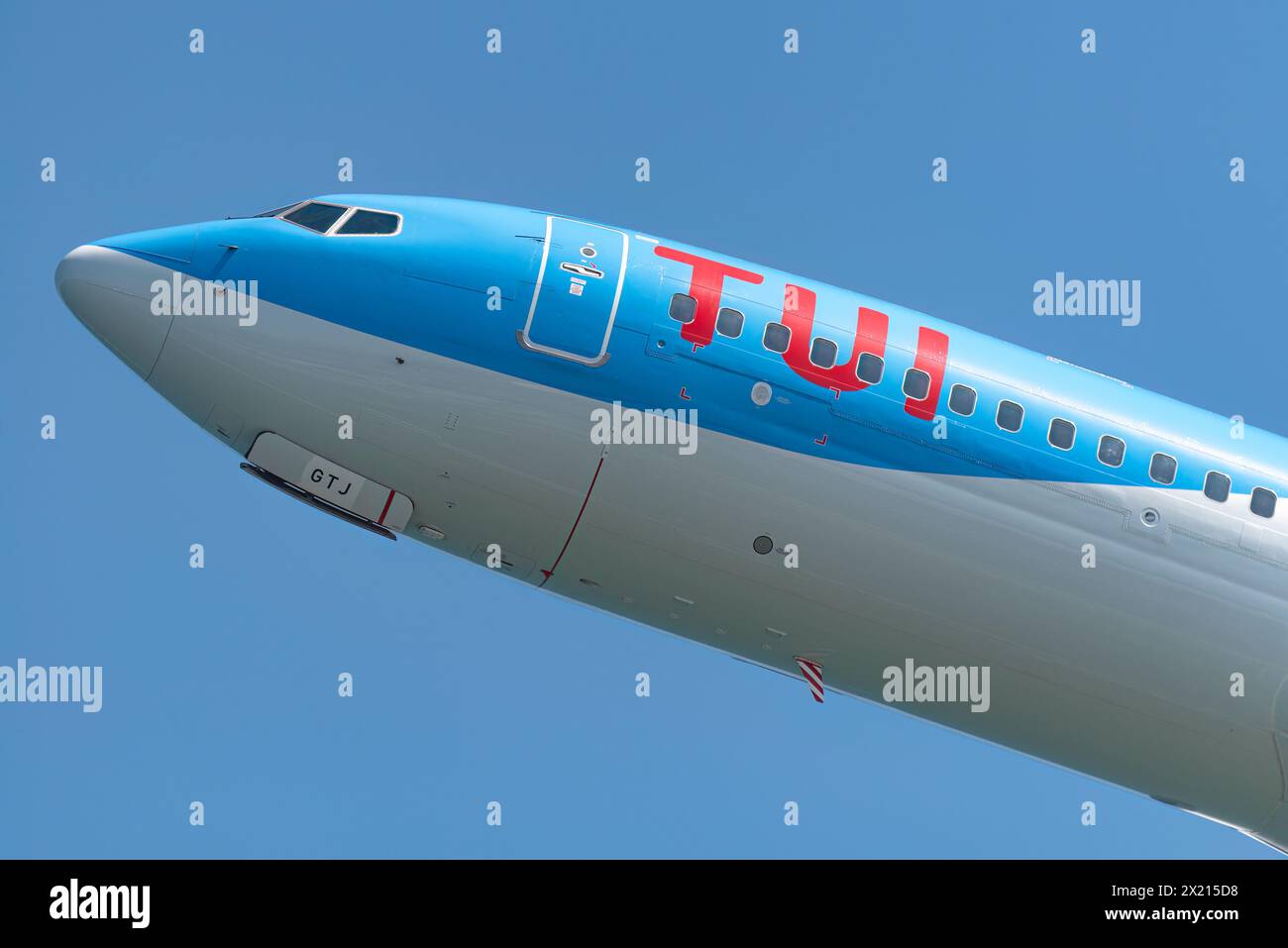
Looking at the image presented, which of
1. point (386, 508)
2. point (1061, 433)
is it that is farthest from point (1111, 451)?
point (386, 508)

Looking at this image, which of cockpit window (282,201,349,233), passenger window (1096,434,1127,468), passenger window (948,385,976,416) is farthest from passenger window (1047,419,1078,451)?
cockpit window (282,201,349,233)

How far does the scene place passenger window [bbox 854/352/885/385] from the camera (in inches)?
953

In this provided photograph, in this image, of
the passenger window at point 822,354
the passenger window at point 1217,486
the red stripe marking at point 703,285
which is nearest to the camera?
the red stripe marking at point 703,285

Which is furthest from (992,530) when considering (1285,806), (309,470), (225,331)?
(225,331)

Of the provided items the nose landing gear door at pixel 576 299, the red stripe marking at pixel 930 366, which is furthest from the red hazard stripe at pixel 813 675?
the nose landing gear door at pixel 576 299

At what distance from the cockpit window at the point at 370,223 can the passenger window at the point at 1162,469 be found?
39.0 ft

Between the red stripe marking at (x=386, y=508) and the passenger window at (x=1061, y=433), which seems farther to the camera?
the passenger window at (x=1061, y=433)

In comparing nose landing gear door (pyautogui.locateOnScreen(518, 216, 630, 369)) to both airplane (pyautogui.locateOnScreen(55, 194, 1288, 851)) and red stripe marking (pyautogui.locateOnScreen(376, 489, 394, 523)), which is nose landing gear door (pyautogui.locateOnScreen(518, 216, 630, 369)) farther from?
red stripe marking (pyautogui.locateOnScreen(376, 489, 394, 523))

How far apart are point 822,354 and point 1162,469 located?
559 centimetres

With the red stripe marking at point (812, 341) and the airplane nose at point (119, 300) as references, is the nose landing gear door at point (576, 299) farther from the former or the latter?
the airplane nose at point (119, 300)

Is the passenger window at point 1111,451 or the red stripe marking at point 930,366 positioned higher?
the red stripe marking at point 930,366

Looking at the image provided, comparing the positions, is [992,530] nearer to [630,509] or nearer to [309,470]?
[630,509]

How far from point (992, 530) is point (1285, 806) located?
693cm

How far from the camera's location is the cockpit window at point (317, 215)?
24.4 metres
